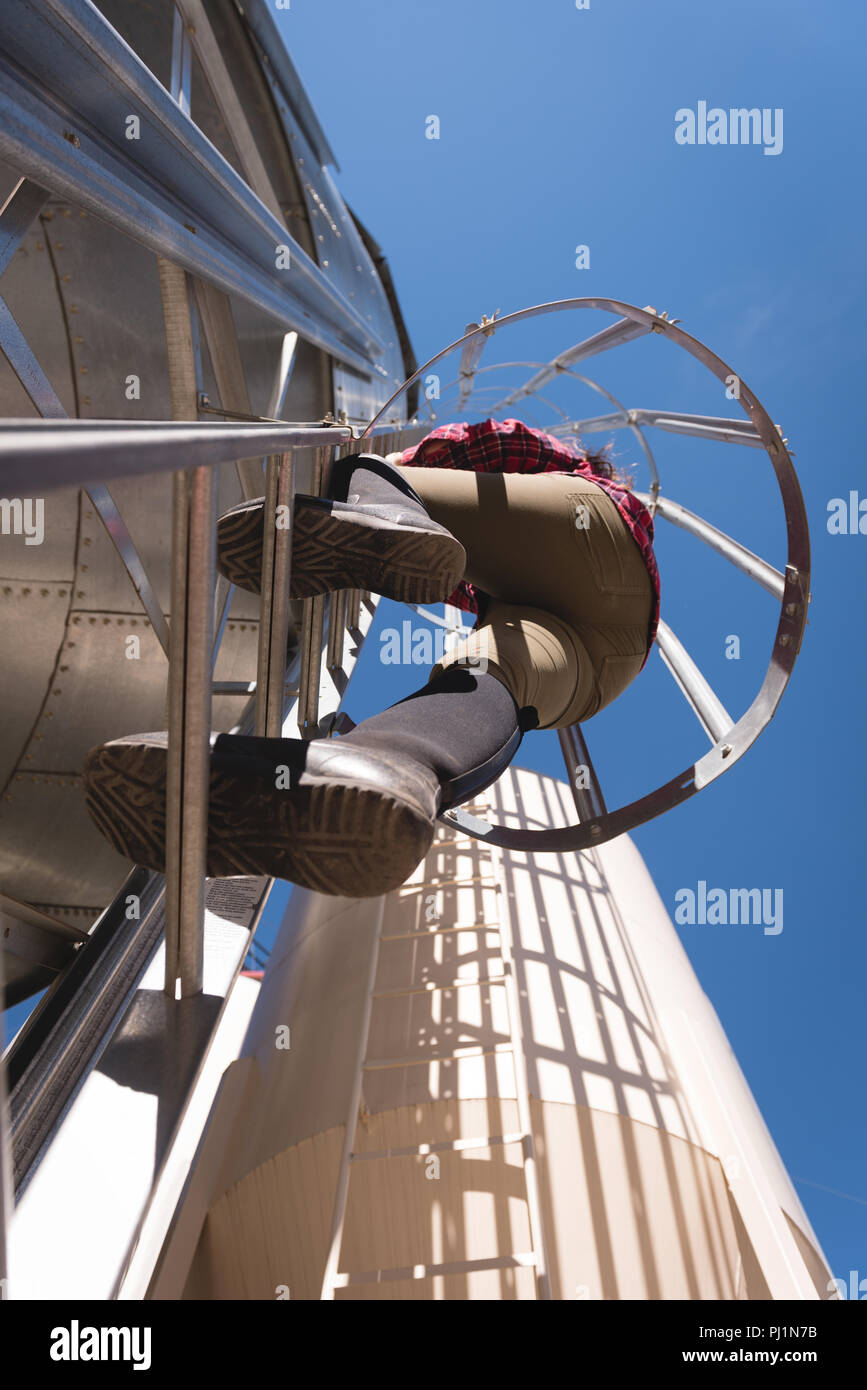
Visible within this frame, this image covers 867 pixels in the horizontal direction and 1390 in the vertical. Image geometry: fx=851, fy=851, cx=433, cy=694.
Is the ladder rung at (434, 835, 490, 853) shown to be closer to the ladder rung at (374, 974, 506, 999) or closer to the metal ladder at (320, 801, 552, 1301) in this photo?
the metal ladder at (320, 801, 552, 1301)

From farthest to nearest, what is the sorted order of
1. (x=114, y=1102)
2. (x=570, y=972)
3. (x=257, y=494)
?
(x=570, y=972) < (x=257, y=494) < (x=114, y=1102)

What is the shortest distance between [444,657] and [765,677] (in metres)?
1.36

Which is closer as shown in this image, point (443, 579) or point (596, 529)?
point (443, 579)

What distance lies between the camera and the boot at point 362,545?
97.8 inches

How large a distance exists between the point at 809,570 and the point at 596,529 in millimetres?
832

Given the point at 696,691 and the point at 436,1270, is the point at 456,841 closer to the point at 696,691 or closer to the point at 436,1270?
the point at 696,691

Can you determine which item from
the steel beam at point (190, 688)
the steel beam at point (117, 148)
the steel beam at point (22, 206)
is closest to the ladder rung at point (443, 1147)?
the steel beam at point (190, 688)

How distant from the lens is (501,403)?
313 inches

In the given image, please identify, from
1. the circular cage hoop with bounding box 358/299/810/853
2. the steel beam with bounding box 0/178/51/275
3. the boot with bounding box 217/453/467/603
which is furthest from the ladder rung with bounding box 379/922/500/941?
the steel beam with bounding box 0/178/51/275

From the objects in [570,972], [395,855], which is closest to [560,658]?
[395,855]

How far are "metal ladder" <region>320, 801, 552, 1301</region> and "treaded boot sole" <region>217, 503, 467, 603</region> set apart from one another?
2.27 meters
